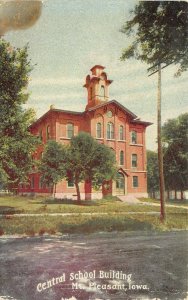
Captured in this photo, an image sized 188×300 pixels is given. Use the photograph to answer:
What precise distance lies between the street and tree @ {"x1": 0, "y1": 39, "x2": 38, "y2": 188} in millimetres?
2905

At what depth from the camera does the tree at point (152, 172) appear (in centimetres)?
839

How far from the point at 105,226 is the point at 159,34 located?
226 inches

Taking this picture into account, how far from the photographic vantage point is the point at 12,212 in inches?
348

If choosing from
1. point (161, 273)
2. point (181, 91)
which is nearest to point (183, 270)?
point (161, 273)

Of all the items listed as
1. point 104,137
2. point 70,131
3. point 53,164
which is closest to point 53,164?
point 53,164

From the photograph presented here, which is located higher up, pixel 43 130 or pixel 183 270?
pixel 43 130

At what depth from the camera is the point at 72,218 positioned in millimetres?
9492

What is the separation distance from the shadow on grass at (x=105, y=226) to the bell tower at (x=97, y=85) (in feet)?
11.4

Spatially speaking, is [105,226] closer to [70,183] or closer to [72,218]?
[72,218]

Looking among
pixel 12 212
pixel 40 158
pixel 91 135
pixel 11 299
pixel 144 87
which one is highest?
pixel 144 87

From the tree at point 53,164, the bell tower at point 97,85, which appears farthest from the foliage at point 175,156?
the tree at point 53,164

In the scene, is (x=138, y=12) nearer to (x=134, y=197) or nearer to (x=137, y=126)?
(x=137, y=126)

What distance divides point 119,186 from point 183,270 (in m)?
4.33

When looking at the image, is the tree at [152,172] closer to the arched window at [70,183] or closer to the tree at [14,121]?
the arched window at [70,183]
